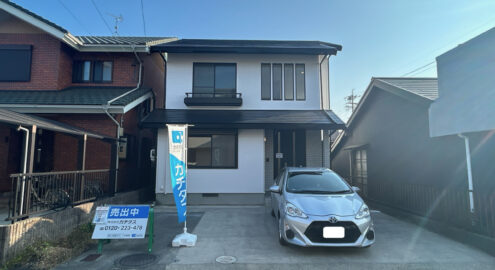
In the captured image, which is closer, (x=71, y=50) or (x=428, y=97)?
(x=428, y=97)

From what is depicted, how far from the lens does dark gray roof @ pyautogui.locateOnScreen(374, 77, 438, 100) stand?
7.57m

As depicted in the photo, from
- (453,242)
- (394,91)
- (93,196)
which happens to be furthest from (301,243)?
(394,91)

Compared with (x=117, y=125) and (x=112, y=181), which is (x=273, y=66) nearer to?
(x=117, y=125)

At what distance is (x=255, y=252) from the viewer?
454cm

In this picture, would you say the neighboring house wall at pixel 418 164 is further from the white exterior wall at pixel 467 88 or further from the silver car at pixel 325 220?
the silver car at pixel 325 220

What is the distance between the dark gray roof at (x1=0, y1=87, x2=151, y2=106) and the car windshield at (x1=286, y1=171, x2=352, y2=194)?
18.8 ft

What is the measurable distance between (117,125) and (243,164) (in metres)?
4.42

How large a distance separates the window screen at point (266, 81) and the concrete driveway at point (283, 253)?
5264mm

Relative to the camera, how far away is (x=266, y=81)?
9891 mm

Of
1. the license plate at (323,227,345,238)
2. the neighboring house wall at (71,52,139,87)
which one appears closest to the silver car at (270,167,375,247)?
the license plate at (323,227,345,238)

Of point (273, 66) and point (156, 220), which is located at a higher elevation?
point (273, 66)

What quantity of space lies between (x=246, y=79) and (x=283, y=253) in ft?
22.5

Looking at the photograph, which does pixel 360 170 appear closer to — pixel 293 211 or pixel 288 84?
pixel 288 84

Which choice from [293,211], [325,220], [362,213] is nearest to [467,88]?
[362,213]
